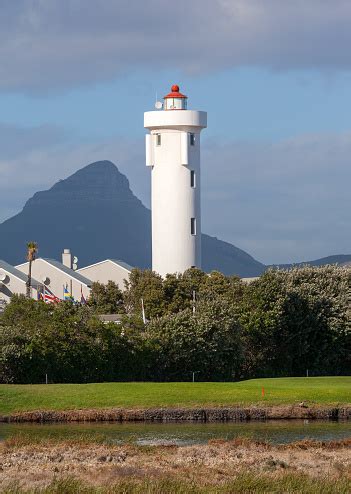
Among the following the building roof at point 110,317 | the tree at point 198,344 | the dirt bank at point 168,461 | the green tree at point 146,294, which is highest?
the green tree at point 146,294

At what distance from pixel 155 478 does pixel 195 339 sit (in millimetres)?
33567

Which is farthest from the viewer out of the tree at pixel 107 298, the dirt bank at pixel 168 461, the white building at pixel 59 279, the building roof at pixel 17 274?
the white building at pixel 59 279

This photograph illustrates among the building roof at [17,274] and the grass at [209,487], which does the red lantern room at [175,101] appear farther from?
the grass at [209,487]

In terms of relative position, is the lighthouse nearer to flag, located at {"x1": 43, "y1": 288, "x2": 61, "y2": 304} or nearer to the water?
flag, located at {"x1": 43, "y1": 288, "x2": 61, "y2": 304}

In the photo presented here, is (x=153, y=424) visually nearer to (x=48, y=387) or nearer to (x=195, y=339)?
(x=48, y=387)

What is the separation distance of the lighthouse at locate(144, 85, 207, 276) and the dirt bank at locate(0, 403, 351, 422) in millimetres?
36391

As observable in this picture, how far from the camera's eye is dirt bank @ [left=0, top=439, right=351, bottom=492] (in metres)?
30.4

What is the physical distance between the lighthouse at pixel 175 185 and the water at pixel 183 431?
38885mm

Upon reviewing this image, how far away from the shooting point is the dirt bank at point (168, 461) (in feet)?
99.7

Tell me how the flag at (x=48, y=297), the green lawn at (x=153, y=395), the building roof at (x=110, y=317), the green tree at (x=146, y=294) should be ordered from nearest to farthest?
the green lawn at (x=153, y=395), the building roof at (x=110, y=317), the green tree at (x=146, y=294), the flag at (x=48, y=297)

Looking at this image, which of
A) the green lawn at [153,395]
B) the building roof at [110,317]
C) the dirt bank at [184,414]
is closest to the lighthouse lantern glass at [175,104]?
the building roof at [110,317]

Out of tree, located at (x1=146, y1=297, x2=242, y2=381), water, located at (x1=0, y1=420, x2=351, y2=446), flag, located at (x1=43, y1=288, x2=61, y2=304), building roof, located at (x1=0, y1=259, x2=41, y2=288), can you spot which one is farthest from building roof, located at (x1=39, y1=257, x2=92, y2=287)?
water, located at (x1=0, y1=420, x2=351, y2=446)

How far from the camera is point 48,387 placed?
53688mm

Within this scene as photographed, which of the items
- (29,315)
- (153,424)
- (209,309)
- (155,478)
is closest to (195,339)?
(209,309)
